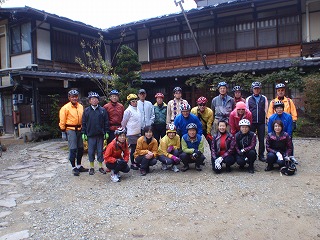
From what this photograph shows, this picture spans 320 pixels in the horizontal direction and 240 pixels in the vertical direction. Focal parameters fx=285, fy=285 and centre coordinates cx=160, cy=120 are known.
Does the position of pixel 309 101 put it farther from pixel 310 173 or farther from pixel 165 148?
pixel 165 148

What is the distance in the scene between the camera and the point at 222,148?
5953mm

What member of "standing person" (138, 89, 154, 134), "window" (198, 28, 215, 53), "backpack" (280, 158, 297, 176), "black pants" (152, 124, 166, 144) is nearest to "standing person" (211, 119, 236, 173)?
"backpack" (280, 158, 297, 176)

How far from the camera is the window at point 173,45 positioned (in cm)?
1612

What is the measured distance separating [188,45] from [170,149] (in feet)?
35.5

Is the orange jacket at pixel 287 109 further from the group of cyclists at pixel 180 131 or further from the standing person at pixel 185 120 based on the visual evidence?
the standing person at pixel 185 120

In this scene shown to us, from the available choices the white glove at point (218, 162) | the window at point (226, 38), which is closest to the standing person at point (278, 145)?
the white glove at point (218, 162)

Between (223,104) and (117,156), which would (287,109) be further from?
(117,156)

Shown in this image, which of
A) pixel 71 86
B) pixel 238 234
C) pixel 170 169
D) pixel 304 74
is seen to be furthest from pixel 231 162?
pixel 71 86

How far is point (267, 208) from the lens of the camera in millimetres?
4055

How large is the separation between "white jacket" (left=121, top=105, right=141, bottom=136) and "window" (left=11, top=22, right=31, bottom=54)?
9.73 metres

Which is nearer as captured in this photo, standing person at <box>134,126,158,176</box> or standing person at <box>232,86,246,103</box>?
standing person at <box>134,126,158,176</box>

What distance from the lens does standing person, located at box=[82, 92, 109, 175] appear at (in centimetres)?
616

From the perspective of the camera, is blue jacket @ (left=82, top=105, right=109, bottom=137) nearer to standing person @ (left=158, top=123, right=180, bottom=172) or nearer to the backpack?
standing person @ (left=158, top=123, right=180, bottom=172)

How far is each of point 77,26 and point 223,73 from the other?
821 centimetres
